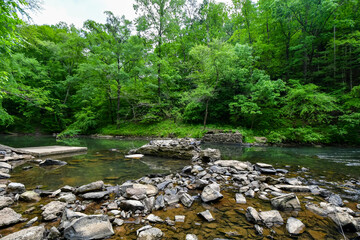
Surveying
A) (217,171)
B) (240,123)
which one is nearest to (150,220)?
(217,171)

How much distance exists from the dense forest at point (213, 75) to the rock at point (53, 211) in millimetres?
13153

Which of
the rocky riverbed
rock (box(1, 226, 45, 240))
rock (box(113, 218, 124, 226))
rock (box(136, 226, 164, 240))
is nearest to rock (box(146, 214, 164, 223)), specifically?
the rocky riverbed

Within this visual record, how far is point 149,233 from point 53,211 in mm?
1639

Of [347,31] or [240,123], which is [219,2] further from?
[240,123]

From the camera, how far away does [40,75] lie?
20.0 meters

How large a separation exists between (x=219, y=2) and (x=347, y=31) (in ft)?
60.1

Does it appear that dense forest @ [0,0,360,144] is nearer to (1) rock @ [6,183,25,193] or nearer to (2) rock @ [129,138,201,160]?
(2) rock @ [129,138,201,160]

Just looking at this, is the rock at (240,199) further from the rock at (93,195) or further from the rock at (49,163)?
the rock at (49,163)

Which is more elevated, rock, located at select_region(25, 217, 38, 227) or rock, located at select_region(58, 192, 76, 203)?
rock, located at select_region(25, 217, 38, 227)

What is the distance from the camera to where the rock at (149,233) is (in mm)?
1888

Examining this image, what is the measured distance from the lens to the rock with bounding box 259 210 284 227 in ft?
7.35

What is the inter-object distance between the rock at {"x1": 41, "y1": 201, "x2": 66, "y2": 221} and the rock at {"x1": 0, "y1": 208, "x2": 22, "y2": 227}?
0.29 metres

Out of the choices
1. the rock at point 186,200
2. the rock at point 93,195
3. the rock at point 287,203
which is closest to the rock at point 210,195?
the rock at point 186,200

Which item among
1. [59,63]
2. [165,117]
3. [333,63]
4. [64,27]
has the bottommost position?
[165,117]
